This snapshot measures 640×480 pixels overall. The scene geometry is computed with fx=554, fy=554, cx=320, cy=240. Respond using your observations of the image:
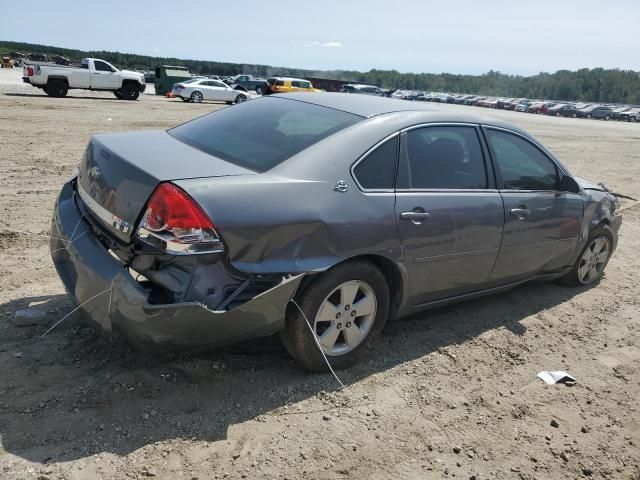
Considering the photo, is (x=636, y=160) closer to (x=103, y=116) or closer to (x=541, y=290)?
(x=541, y=290)

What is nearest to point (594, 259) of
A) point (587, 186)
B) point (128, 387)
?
point (587, 186)

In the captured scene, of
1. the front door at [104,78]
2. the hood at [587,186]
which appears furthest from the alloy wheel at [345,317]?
the front door at [104,78]

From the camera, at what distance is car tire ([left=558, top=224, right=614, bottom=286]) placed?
5.26 meters

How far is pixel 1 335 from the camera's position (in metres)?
3.48

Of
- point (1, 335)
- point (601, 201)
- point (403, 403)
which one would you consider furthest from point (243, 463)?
point (601, 201)

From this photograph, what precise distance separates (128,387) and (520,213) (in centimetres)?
300

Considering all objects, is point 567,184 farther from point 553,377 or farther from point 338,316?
point 338,316

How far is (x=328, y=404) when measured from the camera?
125 inches

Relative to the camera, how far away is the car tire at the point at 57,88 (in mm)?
23844

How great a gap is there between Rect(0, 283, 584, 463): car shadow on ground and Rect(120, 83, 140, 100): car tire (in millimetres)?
25479

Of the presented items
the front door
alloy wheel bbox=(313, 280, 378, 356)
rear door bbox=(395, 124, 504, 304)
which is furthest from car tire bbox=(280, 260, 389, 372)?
the front door

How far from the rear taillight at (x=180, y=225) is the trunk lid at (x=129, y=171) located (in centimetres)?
10

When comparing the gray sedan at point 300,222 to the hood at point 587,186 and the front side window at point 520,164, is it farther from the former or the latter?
the hood at point 587,186

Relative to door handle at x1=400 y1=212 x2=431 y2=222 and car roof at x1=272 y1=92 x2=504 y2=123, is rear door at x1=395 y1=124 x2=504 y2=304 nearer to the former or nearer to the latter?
door handle at x1=400 y1=212 x2=431 y2=222
